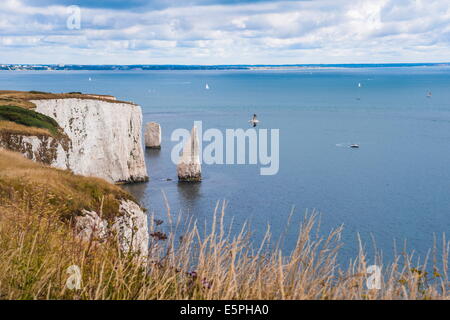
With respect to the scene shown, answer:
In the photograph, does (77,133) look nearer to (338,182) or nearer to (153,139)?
(338,182)

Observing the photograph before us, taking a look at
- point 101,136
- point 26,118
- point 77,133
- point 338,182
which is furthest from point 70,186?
point 338,182

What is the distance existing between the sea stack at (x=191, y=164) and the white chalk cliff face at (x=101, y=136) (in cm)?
417

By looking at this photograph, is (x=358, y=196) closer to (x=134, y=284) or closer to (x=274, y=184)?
(x=274, y=184)

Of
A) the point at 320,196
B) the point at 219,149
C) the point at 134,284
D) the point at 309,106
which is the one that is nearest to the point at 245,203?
the point at 320,196

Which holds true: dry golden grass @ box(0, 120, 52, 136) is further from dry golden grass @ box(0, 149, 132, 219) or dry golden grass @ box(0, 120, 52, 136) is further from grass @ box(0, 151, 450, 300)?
grass @ box(0, 151, 450, 300)

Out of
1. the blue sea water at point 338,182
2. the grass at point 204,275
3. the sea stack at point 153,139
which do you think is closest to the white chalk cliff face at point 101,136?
the blue sea water at point 338,182

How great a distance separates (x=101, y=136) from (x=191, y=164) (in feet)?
35.6

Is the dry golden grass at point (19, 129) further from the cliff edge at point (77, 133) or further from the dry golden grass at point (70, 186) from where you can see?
the dry golden grass at point (70, 186)

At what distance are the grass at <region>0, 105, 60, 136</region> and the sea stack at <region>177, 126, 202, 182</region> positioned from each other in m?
18.4

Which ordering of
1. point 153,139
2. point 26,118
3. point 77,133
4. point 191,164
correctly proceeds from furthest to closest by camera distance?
point 153,139, point 191,164, point 77,133, point 26,118

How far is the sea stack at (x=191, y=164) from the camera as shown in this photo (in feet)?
211

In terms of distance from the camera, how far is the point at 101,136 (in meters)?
58.8
